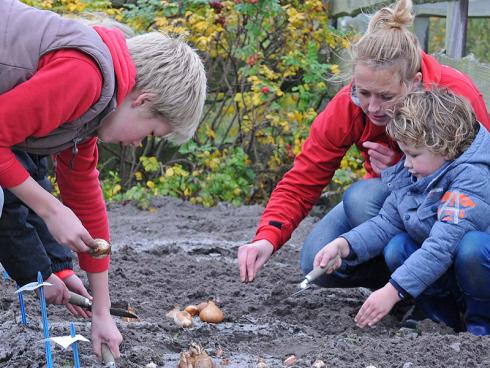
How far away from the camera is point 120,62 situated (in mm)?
2707

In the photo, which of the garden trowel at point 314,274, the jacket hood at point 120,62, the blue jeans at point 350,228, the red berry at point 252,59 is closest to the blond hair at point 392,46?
the blue jeans at point 350,228

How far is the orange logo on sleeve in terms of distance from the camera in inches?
129

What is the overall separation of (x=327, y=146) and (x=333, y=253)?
2.06 ft

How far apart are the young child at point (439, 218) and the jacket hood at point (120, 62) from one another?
113 centimetres

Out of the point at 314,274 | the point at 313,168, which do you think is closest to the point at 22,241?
the point at 314,274

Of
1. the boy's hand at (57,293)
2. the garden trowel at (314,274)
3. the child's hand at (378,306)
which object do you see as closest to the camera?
the boy's hand at (57,293)

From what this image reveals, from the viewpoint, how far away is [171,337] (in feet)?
10.8

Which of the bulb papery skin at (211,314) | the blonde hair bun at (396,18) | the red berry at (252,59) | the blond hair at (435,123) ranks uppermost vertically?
the blonde hair bun at (396,18)

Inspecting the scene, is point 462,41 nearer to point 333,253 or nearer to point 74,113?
point 333,253

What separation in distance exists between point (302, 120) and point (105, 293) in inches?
158

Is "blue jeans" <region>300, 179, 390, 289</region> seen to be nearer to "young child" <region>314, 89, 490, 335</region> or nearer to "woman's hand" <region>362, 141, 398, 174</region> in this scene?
"woman's hand" <region>362, 141, 398, 174</region>

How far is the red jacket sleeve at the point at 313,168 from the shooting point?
3.88 m

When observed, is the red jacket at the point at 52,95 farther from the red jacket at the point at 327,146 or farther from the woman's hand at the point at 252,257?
the red jacket at the point at 327,146

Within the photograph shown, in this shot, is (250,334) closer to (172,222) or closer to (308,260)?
(308,260)
